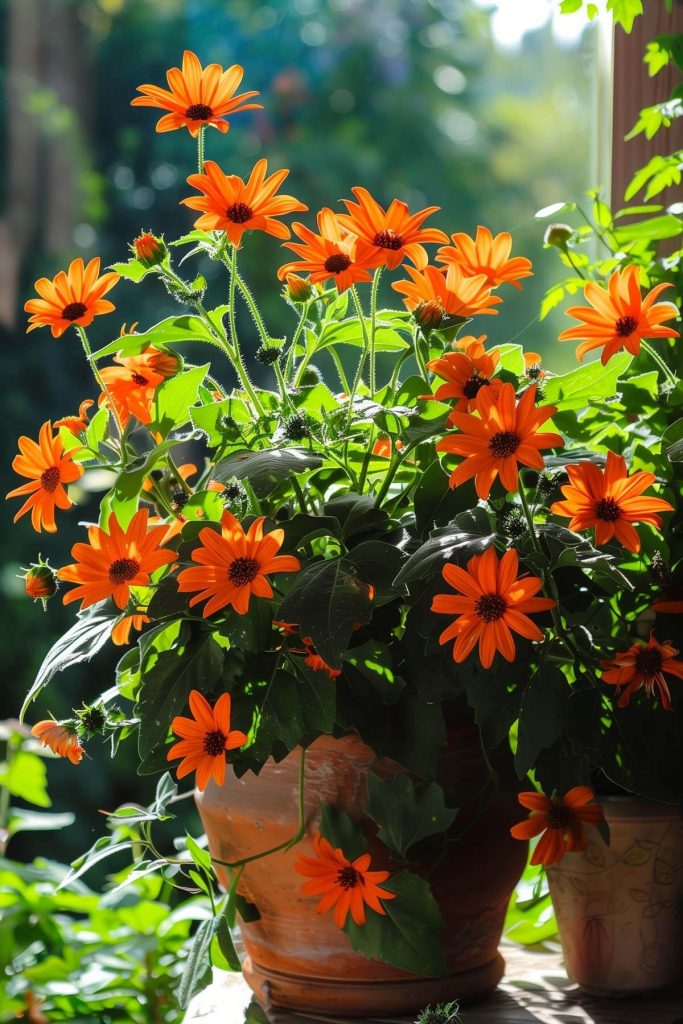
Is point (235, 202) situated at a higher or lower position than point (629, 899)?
higher

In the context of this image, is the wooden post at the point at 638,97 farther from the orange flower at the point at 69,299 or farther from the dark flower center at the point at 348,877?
the dark flower center at the point at 348,877

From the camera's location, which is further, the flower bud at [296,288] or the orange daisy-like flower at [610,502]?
the flower bud at [296,288]

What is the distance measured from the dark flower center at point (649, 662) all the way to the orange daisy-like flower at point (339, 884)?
168 millimetres

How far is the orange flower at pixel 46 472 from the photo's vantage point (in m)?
0.54

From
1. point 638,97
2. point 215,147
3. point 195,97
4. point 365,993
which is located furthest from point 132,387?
point 215,147

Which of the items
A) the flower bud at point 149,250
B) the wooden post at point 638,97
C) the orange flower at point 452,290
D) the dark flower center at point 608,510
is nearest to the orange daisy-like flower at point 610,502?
the dark flower center at point 608,510

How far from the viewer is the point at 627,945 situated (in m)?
0.62

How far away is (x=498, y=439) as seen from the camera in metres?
0.48

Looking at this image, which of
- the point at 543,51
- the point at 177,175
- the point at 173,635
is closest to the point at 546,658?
the point at 173,635

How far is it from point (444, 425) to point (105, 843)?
0.34 metres

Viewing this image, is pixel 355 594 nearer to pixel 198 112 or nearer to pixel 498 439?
pixel 498 439

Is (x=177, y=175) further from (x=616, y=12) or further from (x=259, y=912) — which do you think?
(x=259, y=912)

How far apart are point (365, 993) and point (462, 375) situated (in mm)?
349

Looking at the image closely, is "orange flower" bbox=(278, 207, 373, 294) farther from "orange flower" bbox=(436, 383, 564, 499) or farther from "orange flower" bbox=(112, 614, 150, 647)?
"orange flower" bbox=(112, 614, 150, 647)
